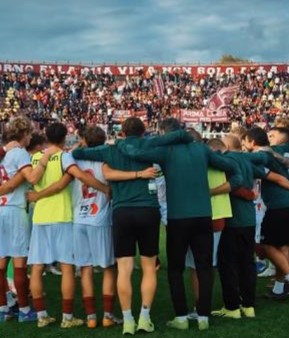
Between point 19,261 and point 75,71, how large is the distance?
152 ft

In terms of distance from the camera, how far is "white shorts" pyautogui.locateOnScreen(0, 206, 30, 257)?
21.0 feet

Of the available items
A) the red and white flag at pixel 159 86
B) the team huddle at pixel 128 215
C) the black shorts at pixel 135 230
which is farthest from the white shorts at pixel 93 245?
the red and white flag at pixel 159 86

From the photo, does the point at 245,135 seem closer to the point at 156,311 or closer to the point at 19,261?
the point at 156,311

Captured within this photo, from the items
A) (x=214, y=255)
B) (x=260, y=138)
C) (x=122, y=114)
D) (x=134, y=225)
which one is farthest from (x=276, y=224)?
(x=122, y=114)

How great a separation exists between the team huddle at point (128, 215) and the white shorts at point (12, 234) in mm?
10

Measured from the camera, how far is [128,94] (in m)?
50.2

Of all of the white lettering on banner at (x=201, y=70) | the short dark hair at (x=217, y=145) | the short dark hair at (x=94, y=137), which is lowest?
the short dark hair at (x=217, y=145)

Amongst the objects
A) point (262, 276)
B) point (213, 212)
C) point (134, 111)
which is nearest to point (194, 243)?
point (213, 212)

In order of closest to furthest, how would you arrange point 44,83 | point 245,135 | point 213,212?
point 213,212, point 245,135, point 44,83

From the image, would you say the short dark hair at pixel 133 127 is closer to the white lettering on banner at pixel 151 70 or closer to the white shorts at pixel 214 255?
the white shorts at pixel 214 255

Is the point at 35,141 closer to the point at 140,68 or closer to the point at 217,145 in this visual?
the point at 217,145

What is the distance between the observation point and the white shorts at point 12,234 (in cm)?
641

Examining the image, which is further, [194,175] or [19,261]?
[19,261]

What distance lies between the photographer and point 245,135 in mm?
7320
